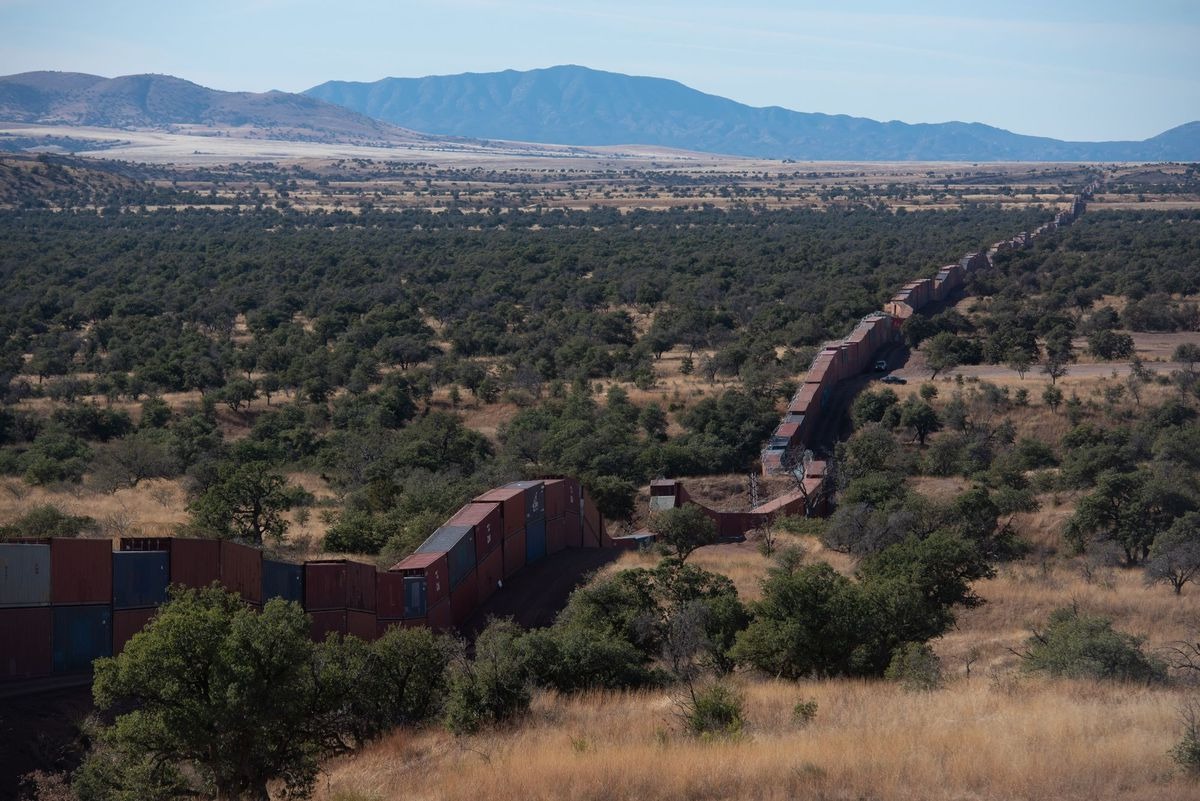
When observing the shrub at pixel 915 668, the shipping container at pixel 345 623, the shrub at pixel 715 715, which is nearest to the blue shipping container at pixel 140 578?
the shipping container at pixel 345 623

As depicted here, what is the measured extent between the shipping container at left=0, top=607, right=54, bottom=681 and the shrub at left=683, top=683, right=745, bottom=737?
841cm

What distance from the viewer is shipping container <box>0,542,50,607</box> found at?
16.4m

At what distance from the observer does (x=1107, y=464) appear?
35062mm

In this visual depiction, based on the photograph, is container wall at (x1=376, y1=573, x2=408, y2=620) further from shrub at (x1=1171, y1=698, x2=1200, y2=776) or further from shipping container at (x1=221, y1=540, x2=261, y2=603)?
shrub at (x1=1171, y1=698, x2=1200, y2=776)

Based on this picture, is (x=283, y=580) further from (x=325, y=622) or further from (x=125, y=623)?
(x=125, y=623)

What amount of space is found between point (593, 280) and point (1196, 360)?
3640cm

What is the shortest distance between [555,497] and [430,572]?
25.1 ft

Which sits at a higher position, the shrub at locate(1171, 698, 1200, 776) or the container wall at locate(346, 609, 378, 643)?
the shrub at locate(1171, 698, 1200, 776)

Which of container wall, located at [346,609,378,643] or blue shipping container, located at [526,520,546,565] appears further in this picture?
blue shipping container, located at [526,520,546,565]

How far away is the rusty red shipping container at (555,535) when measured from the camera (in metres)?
28.6

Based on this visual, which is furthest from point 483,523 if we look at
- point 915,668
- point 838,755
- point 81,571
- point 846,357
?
point 846,357

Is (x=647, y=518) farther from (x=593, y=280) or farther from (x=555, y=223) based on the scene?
(x=555, y=223)

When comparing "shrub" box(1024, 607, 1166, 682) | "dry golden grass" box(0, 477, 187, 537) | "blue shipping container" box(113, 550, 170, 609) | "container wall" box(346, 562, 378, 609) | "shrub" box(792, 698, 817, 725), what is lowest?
"dry golden grass" box(0, 477, 187, 537)

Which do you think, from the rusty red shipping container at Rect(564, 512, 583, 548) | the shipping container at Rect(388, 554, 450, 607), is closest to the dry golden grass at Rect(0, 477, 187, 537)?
the shipping container at Rect(388, 554, 450, 607)
